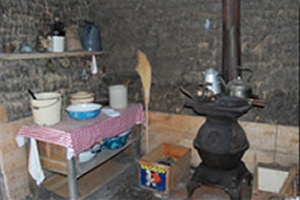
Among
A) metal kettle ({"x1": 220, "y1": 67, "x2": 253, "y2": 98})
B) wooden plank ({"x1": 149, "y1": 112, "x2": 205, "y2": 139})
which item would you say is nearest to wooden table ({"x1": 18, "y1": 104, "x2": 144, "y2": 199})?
wooden plank ({"x1": 149, "y1": 112, "x2": 205, "y2": 139})

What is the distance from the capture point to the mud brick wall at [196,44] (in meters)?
2.56

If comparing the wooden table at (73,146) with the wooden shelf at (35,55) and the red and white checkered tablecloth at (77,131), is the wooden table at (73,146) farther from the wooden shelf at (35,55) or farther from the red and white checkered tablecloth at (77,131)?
the wooden shelf at (35,55)

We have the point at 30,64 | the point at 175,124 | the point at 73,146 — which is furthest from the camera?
the point at 175,124

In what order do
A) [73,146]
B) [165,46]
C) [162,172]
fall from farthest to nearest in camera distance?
[165,46] → [162,172] → [73,146]

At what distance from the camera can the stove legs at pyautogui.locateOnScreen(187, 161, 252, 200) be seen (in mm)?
2254

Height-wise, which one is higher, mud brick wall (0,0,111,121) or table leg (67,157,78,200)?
mud brick wall (0,0,111,121)

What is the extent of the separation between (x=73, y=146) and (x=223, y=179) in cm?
122

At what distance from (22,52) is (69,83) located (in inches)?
24.4

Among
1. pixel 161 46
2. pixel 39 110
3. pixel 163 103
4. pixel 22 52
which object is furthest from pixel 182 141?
pixel 22 52

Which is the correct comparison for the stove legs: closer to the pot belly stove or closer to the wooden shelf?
the pot belly stove

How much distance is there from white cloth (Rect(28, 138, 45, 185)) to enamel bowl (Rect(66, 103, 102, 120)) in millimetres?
384

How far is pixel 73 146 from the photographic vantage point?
2129 mm

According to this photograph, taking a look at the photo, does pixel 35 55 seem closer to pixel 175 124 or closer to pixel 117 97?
pixel 117 97

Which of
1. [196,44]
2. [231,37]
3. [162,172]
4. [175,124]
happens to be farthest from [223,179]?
[196,44]
